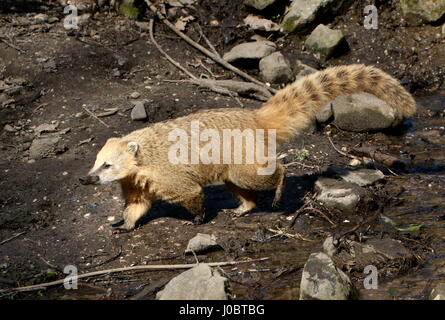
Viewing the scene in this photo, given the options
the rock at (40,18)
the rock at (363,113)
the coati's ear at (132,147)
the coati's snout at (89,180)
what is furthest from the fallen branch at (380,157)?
the rock at (40,18)

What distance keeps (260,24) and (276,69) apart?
182 cm

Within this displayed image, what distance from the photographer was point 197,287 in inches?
213

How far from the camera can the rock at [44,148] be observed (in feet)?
27.8

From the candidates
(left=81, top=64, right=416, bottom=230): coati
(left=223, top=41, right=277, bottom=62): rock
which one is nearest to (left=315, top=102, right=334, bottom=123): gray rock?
(left=81, top=64, right=416, bottom=230): coati

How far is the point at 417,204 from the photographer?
24.0ft

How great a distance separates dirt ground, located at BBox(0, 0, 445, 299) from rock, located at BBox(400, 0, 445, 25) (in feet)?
0.71

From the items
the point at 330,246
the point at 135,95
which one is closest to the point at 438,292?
the point at 330,246

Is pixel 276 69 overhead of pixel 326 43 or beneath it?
beneath

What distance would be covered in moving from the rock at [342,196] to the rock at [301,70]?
3.42 m

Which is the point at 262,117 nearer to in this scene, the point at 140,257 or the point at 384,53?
the point at 140,257

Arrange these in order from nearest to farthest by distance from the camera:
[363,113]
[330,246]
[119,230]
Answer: [330,246]
[119,230]
[363,113]

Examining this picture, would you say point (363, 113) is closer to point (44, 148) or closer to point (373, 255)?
point (373, 255)

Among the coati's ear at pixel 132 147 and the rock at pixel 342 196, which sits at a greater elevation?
the coati's ear at pixel 132 147

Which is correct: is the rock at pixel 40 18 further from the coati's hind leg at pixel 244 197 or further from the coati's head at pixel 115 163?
the coati's hind leg at pixel 244 197
